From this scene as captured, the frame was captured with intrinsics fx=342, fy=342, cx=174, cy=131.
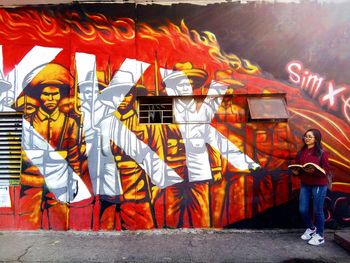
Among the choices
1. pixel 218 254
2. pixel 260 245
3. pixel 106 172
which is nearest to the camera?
pixel 218 254

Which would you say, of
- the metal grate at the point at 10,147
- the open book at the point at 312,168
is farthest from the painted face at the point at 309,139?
the metal grate at the point at 10,147

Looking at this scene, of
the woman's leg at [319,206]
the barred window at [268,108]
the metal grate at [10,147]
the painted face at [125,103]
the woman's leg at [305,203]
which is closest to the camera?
the woman's leg at [319,206]

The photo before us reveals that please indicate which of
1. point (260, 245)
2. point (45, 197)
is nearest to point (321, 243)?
point (260, 245)

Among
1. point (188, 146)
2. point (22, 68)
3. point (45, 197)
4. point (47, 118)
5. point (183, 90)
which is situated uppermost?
point (22, 68)

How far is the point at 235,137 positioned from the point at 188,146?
84cm

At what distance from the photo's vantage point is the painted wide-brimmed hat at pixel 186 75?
6.05m

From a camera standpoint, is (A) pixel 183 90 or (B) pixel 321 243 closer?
(B) pixel 321 243

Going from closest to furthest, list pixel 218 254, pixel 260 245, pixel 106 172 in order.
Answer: pixel 218 254, pixel 260 245, pixel 106 172

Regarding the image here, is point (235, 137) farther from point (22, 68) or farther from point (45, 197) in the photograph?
point (22, 68)

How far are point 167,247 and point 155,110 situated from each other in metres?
2.40

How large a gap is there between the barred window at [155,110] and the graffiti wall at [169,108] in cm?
4

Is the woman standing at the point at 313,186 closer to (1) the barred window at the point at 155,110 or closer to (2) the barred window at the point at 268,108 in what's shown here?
(2) the barred window at the point at 268,108

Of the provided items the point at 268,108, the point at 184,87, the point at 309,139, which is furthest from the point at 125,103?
the point at 309,139

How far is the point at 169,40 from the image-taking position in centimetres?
609
